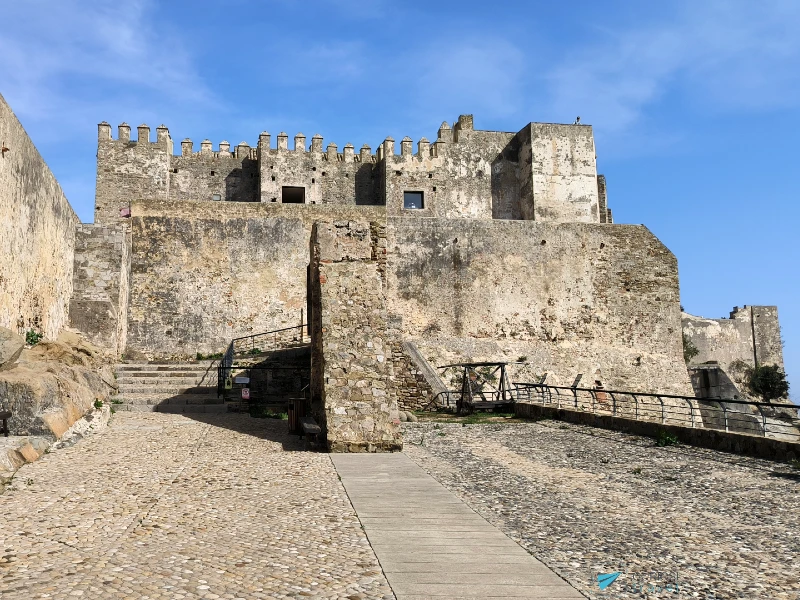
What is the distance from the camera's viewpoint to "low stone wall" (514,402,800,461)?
7945 millimetres

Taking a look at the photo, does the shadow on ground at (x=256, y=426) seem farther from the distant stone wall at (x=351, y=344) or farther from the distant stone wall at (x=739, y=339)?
the distant stone wall at (x=739, y=339)

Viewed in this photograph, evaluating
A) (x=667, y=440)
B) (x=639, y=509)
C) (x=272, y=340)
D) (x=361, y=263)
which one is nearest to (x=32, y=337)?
(x=361, y=263)

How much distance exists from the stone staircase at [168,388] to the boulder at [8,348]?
11.5 feet

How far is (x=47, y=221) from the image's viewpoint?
42.7 feet

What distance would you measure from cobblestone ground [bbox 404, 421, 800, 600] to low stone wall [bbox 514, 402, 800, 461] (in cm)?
26

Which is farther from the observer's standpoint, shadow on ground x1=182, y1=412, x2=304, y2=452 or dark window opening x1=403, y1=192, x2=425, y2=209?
dark window opening x1=403, y1=192, x2=425, y2=209

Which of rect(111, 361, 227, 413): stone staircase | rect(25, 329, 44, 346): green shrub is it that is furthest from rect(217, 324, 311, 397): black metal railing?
rect(25, 329, 44, 346): green shrub

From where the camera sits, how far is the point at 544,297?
71.5 ft

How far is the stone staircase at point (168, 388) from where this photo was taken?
1274 cm

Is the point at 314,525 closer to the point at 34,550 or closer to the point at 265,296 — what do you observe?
the point at 34,550

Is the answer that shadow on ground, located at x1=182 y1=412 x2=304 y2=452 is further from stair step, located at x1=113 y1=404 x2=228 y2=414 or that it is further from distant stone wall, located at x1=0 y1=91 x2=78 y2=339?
distant stone wall, located at x1=0 y1=91 x2=78 y2=339

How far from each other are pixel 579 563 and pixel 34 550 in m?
3.14

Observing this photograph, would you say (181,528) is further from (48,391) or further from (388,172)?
(388,172)

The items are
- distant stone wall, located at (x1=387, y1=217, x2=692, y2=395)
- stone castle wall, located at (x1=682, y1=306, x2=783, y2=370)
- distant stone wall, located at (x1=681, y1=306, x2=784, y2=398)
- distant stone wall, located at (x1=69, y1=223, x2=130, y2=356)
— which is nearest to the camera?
distant stone wall, located at (x1=69, y1=223, x2=130, y2=356)
